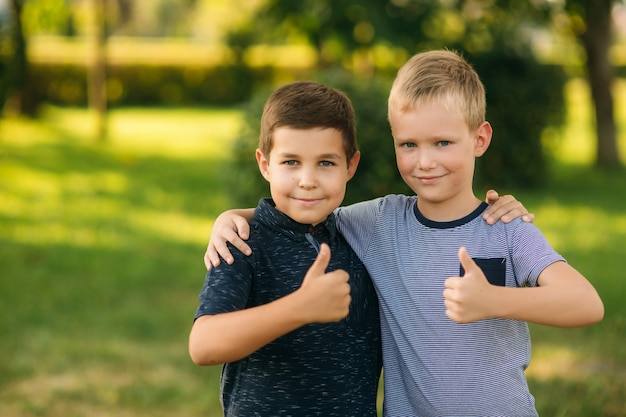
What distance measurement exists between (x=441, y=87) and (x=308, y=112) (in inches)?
14.0

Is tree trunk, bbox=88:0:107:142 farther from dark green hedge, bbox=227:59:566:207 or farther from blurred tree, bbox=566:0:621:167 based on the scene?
blurred tree, bbox=566:0:621:167

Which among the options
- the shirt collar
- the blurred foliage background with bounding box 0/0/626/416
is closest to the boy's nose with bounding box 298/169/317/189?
the shirt collar

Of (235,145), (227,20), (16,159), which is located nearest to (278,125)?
(235,145)

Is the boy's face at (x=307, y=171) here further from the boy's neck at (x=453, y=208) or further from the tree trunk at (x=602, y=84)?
the tree trunk at (x=602, y=84)

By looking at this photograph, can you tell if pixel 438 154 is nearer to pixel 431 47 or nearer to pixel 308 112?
pixel 308 112

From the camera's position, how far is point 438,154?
2.22m

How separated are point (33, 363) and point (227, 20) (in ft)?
57.6

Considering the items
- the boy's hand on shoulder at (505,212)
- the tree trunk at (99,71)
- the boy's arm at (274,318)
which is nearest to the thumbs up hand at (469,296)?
the boy's arm at (274,318)

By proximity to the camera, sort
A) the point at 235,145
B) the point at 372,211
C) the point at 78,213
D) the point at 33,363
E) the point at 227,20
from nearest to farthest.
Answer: the point at 372,211 < the point at 33,363 < the point at 235,145 < the point at 78,213 < the point at 227,20

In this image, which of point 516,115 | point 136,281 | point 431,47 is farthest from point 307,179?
point 516,115

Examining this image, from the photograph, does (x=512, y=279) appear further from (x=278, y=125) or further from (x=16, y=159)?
(x=16, y=159)

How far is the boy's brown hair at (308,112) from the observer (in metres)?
2.12

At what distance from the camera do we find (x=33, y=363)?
5.07m

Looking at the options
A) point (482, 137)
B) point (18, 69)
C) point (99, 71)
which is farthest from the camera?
point (99, 71)
